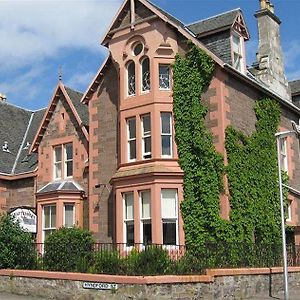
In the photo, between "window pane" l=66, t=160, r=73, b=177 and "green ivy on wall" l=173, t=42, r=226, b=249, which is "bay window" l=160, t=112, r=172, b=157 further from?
"window pane" l=66, t=160, r=73, b=177

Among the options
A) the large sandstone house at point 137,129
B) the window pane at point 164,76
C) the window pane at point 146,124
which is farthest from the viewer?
the window pane at point 164,76

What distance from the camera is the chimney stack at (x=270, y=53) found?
30.7m

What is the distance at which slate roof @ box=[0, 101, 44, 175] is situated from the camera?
32.8 m

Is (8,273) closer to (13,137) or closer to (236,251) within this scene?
(236,251)

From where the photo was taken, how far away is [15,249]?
22203mm

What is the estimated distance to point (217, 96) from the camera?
23.8 metres

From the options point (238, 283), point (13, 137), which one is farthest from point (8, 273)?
point (13, 137)

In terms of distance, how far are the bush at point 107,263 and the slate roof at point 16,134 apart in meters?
13.1

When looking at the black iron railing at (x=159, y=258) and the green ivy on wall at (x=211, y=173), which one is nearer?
the black iron railing at (x=159, y=258)

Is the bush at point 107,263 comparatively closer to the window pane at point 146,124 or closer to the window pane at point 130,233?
the window pane at point 130,233

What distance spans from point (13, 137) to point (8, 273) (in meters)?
15.1

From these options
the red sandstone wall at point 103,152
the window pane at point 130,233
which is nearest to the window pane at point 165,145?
Answer: the red sandstone wall at point 103,152

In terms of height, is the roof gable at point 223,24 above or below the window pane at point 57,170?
above

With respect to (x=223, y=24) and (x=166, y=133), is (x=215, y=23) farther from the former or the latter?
(x=166, y=133)
